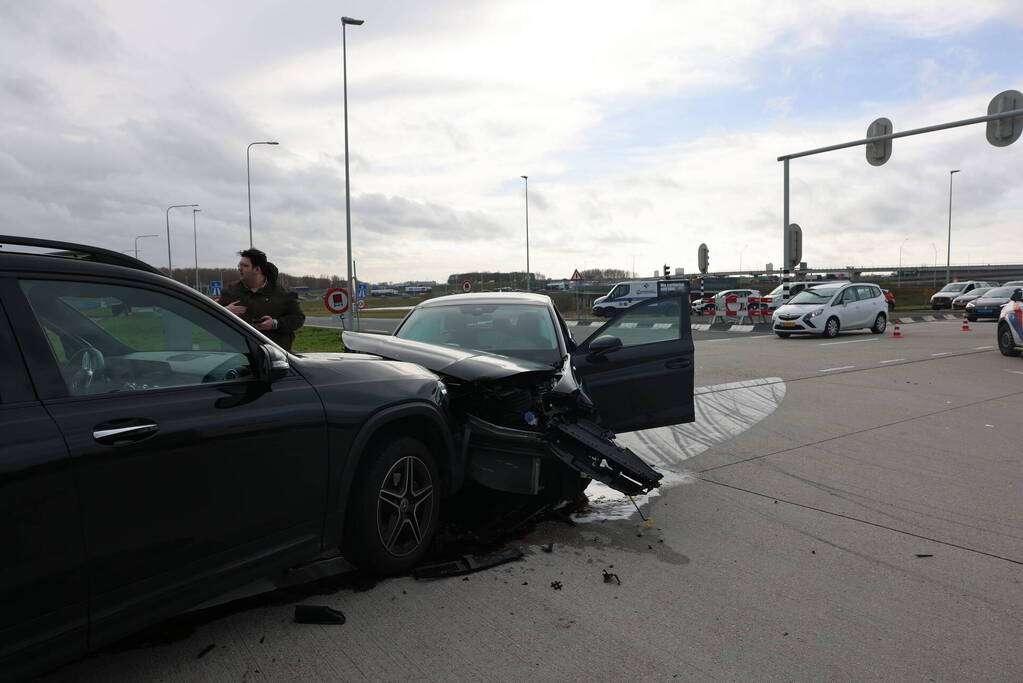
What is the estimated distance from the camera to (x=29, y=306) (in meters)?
2.54

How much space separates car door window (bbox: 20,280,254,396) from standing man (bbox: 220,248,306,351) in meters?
3.13

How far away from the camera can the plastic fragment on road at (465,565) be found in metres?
3.97

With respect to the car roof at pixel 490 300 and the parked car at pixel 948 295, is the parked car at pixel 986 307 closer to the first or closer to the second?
the parked car at pixel 948 295

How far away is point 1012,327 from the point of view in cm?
1464

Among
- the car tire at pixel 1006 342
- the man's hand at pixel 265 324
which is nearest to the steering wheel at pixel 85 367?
the man's hand at pixel 265 324

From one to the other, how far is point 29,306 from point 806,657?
3.30 meters

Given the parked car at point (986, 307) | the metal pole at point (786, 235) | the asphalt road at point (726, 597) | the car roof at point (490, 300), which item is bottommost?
the asphalt road at point (726, 597)

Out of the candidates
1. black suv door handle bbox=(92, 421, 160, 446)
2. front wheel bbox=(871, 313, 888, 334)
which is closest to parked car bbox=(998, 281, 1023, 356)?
front wheel bbox=(871, 313, 888, 334)

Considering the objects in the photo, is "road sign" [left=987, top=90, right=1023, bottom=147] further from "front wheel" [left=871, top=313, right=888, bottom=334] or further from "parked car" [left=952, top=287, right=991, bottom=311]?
"parked car" [left=952, top=287, right=991, bottom=311]

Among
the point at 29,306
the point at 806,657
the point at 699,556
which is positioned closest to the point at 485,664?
the point at 806,657

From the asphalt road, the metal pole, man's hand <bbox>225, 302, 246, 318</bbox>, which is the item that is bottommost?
the asphalt road

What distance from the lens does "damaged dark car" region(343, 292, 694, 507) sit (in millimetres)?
4535

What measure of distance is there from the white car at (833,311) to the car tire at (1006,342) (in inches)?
215

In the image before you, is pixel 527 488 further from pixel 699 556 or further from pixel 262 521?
pixel 262 521
